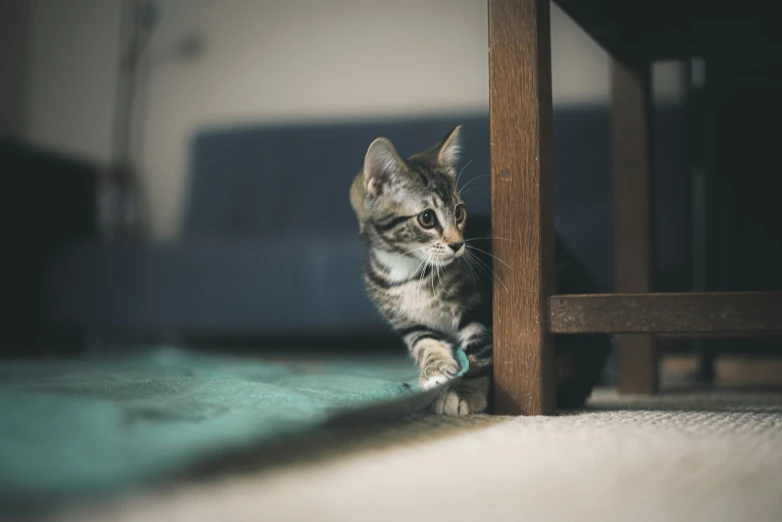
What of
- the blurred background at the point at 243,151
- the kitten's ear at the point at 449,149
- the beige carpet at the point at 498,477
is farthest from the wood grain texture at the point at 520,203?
the blurred background at the point at 243,151

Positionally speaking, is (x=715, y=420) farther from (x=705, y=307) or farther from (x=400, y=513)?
(x=400, y=513)

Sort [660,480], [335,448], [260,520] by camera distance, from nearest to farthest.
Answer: [260,520] → [660,480] → [335,448]

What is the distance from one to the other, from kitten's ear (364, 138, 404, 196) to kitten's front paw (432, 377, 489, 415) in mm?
362

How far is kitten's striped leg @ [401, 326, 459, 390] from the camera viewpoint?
1.07 meters

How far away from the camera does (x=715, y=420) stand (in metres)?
0.97

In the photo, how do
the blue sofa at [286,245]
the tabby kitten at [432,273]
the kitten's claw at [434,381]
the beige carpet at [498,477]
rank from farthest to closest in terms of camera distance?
the blue sofa at [286,245], the tabby kitten at [432,273], the kitten's claw at [434,381], the beige carpet at [498,477]

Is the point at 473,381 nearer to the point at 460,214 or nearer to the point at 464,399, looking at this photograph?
the point at 464,399

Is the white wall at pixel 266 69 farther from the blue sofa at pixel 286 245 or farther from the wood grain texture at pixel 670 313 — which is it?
the wood grain texture at pixel 670 313

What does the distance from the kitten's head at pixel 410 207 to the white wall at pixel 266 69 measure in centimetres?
152

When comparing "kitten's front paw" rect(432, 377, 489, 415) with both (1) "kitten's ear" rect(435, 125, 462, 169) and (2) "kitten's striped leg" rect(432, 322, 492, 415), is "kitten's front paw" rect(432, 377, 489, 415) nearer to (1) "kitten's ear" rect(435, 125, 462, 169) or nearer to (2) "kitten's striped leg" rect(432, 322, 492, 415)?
(2) "kitten's striped leg" rect(432, 322, 492, 415)

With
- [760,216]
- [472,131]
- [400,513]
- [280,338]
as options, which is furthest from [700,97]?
[400,513]

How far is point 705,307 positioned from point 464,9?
2139mm

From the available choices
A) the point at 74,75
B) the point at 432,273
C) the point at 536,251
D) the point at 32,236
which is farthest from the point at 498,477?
the point at 74,75

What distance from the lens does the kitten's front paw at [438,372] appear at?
106 centimetres
